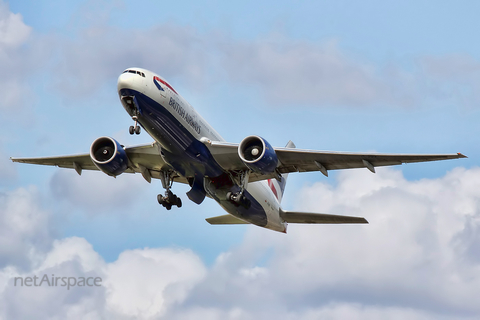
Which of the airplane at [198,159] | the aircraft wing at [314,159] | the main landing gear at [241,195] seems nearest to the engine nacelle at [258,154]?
the airplane at [198,159]

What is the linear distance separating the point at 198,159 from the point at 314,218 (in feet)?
31.1

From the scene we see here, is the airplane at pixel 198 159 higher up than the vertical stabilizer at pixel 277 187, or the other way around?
the vertical stabilizer at pixel 277 187

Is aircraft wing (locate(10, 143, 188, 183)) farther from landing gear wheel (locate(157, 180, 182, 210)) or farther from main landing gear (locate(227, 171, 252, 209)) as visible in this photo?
main landing gear (locate(227, 171, 252, 209))

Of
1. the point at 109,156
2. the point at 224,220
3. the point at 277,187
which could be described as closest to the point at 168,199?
the point at 109,156

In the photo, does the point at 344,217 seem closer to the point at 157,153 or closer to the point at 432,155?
the point at 432,155

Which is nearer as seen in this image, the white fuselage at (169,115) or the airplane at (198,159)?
the white fuselage at (169,115)

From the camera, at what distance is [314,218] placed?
38.2m

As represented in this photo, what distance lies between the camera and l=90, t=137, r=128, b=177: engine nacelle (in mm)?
33562

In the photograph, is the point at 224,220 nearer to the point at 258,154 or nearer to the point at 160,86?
the point at 258,154

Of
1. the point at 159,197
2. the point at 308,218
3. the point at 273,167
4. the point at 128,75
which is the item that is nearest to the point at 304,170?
the point at 273,167

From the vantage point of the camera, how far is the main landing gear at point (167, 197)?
35844 mm

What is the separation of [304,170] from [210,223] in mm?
9958

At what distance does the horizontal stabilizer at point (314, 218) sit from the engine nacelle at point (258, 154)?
6848mm

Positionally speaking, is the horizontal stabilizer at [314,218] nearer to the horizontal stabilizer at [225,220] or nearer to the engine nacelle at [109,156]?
the horizontal stabilizer at [225,220]
